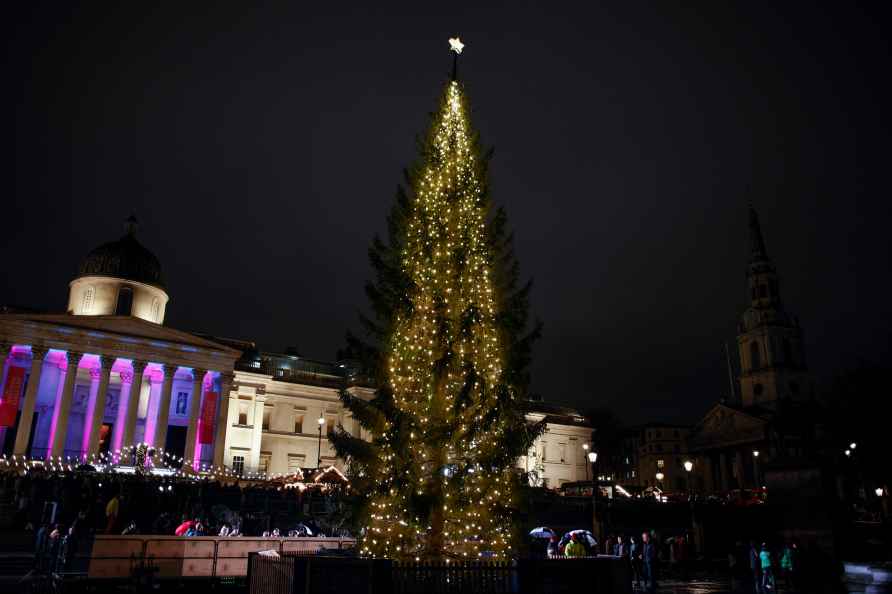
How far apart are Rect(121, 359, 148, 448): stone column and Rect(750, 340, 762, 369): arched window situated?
86.4 meters

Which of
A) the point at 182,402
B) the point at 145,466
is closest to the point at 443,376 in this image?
the point at 145,466

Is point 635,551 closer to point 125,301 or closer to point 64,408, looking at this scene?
point 64,408

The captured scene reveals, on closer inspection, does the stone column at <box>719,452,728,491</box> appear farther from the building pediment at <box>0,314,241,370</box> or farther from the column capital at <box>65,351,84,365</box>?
the column capital at <box>65,351,84,365</box>

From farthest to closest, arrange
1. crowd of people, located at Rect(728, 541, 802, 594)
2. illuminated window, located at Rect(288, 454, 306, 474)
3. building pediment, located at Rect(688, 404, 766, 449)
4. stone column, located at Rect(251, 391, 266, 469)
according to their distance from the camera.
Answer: building pediment, located at Rect(688, 404, 766, 449), illuminated window, located at Rect(288, 454, 306, 474), stone column, located at Rect(251, 391, 266, 469), crowd of people, located at Rect(728, 541, 802, 594)

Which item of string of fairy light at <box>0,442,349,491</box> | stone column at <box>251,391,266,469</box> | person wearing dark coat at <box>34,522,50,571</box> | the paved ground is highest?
stone column at <box>251,391,266,469</box>

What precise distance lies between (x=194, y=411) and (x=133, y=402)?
5.17 metres

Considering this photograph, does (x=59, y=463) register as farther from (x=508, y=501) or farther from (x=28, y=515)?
(x=508, y=501)

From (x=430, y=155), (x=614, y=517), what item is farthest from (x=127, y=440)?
(x=430, y=155)

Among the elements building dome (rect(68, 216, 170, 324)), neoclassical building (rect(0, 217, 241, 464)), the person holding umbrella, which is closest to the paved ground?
the person holding umbrella

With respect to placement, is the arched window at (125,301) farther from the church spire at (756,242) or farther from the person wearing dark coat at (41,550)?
the church spire at (756,242)

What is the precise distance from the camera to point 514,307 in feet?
57.8

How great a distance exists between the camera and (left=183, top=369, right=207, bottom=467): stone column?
53.6 metres

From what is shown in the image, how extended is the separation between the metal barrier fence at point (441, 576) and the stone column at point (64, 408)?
42.3m

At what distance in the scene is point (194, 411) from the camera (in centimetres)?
5488
